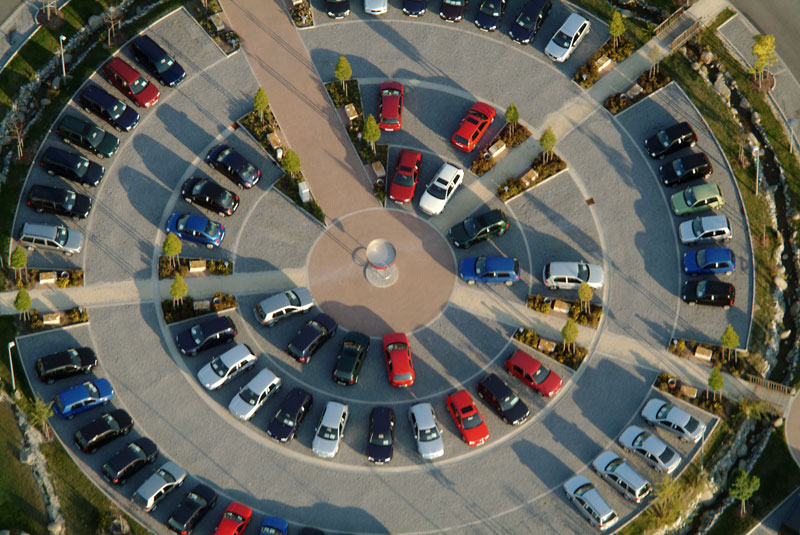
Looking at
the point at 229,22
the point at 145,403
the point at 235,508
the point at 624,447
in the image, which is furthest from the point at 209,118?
the point at 624,447

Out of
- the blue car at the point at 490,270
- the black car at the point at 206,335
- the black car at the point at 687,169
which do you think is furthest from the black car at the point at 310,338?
the black car at the point at 687,169

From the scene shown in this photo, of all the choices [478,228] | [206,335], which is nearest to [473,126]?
[478,228]

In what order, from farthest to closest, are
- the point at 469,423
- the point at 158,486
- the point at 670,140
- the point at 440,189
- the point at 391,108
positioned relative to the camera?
the point at 391,108 → the point at 670,140 → the point at 440,189 → the point at 469,423 → the point at 158,486

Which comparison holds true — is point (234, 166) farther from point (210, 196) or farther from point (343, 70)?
point (343, 70)

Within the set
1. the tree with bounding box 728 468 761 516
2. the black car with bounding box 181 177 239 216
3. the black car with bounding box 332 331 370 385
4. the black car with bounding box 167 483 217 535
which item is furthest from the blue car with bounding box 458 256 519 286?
the black car with bounding box 167 483 217 535

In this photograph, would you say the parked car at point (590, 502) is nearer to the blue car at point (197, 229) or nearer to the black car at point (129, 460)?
the black car at point (129, 460)
